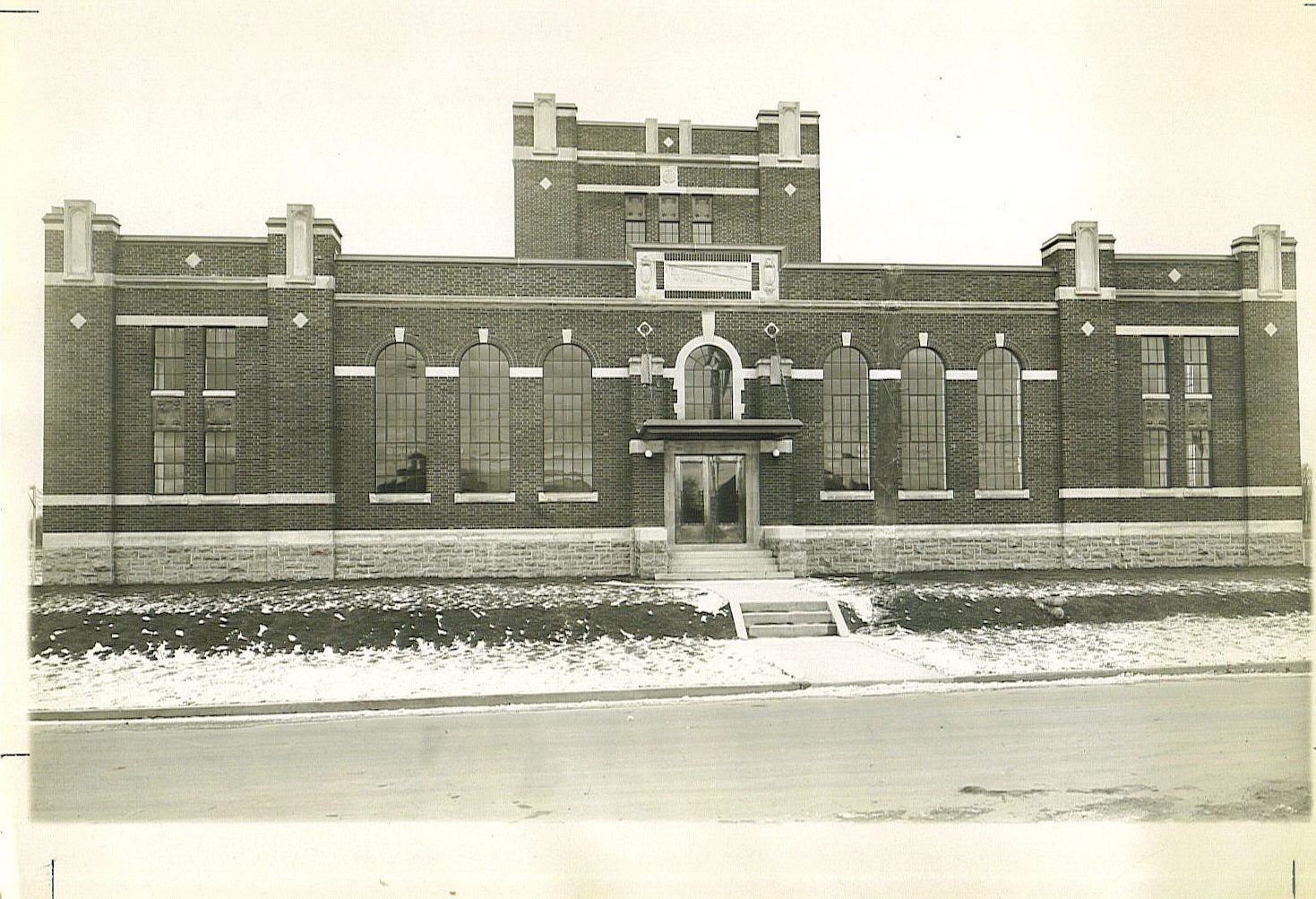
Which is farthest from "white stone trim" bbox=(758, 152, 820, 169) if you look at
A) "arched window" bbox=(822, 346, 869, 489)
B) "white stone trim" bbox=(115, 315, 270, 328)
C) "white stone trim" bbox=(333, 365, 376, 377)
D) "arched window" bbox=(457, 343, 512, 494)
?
"white stone trim" bbox=(115, 315, 270, 328)

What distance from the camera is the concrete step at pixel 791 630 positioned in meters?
19.5

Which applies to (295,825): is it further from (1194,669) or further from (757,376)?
(757,376)

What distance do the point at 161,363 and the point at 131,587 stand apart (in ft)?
17.9

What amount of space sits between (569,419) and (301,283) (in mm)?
7226

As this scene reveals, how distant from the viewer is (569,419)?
25.4 m

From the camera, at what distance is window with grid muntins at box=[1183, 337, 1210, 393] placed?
88.6 ft

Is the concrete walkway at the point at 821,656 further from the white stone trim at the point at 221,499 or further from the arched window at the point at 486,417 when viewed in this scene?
the white stone trim at the point at 221,499

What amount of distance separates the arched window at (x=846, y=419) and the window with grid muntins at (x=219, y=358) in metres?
14.8

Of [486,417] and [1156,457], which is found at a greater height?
[486,417]

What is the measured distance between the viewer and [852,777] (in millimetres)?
9172

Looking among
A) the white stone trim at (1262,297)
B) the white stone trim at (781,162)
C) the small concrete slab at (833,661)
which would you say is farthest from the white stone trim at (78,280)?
the white stone trim at (1262,297)

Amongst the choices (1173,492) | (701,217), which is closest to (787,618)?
(1173,492)

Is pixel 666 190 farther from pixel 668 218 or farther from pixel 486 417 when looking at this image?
pixel 486 417

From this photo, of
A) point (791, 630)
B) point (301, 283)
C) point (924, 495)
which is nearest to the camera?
point (791, 630)
